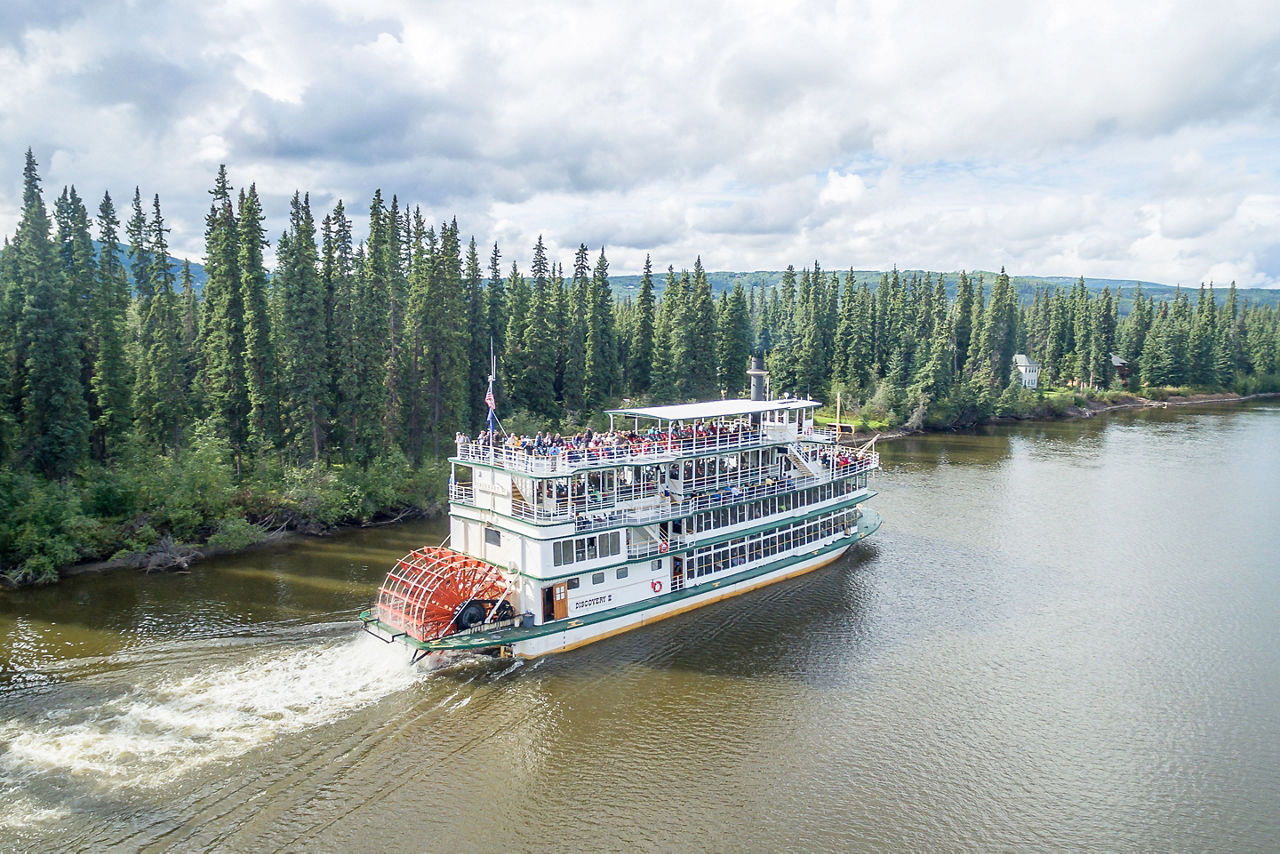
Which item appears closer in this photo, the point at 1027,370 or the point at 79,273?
the point at 79,273

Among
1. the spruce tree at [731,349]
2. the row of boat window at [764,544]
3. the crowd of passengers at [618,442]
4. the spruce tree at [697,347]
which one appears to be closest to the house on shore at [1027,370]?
the spruce tree at [731,349]

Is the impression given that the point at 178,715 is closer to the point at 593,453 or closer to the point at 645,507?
the point at 593,453

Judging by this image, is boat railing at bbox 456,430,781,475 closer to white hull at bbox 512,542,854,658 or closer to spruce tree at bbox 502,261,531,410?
white hull at bbox 512,542,854,658

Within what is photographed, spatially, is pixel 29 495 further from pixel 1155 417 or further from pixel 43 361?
pixel 1155 417

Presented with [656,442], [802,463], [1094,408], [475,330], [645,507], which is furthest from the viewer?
[1094,408]

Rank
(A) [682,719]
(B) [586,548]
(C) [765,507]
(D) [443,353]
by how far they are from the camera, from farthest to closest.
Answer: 1. (D) [443,353]
2. (C) [765,507]
3. (B) [586,548]
4. (A) [682,719]

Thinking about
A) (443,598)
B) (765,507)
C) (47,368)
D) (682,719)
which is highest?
(47,368)

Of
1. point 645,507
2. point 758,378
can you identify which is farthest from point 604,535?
point 758,378
